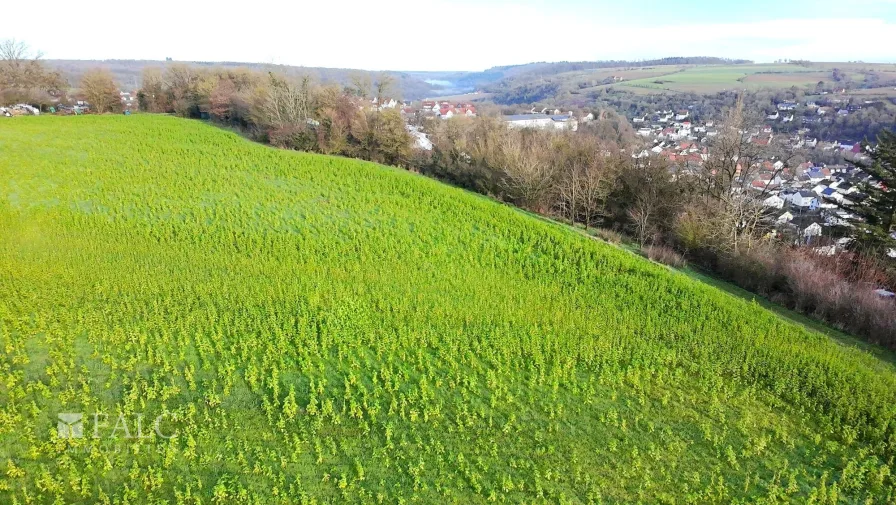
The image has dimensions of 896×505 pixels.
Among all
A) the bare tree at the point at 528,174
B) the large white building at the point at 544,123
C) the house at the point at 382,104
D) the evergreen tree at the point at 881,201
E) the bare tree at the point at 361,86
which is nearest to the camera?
the evergreen tree at the point at 881,201

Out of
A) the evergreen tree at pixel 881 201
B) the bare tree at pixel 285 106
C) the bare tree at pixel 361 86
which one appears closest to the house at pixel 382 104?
the bare tree at pixel 285 106

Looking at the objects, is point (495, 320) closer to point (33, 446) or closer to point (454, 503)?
point (454, 503)

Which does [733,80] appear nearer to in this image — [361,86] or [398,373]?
[361,86]

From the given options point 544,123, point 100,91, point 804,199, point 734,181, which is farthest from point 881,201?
point 100,91

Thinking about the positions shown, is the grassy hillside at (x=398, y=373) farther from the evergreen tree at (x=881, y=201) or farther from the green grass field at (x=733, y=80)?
the green grass field at (x=733, y=80)

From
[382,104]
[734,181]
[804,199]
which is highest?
[382,104]

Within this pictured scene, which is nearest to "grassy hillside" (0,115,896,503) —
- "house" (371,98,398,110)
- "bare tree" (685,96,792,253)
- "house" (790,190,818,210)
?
"bare tree" (685,96,792,253)

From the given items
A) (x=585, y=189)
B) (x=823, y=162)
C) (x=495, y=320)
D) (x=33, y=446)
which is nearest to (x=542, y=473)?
(x=495, y=320)
